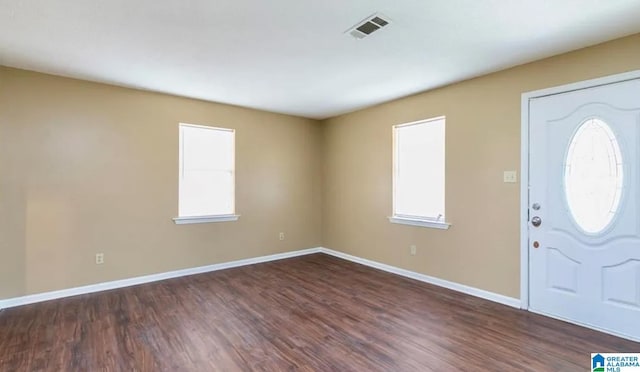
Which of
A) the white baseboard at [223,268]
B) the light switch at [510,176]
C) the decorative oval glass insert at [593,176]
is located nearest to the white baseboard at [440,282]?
the white baseboard at [223,268]

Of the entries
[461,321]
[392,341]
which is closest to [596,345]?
[461,321]

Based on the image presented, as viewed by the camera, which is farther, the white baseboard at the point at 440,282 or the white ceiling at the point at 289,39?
the white baseboard at the point at 440,282

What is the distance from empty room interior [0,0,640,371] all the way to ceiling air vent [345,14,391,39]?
0.05 feet

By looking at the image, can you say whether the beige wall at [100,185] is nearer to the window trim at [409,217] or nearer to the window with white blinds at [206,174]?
the window with white blinds at [206,174]

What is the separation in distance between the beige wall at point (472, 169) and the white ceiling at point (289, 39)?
0.64ft

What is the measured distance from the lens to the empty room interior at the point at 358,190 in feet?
7.61

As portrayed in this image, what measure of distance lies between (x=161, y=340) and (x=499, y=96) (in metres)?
4.01

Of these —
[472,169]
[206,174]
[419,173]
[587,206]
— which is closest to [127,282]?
[206,174]

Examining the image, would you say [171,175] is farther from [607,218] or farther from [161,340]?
[607,218]

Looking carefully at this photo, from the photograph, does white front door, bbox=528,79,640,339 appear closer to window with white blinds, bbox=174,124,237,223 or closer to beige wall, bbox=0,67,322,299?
beige wall, bbox=0,67,322,299

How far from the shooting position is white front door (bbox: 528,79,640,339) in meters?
2.53

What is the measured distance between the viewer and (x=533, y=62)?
3064mm

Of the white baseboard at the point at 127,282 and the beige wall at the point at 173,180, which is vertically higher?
the beige wall at the point at 173,180

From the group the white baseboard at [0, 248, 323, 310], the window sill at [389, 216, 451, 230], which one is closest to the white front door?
the window sill at [389, 216, 451, 230]
